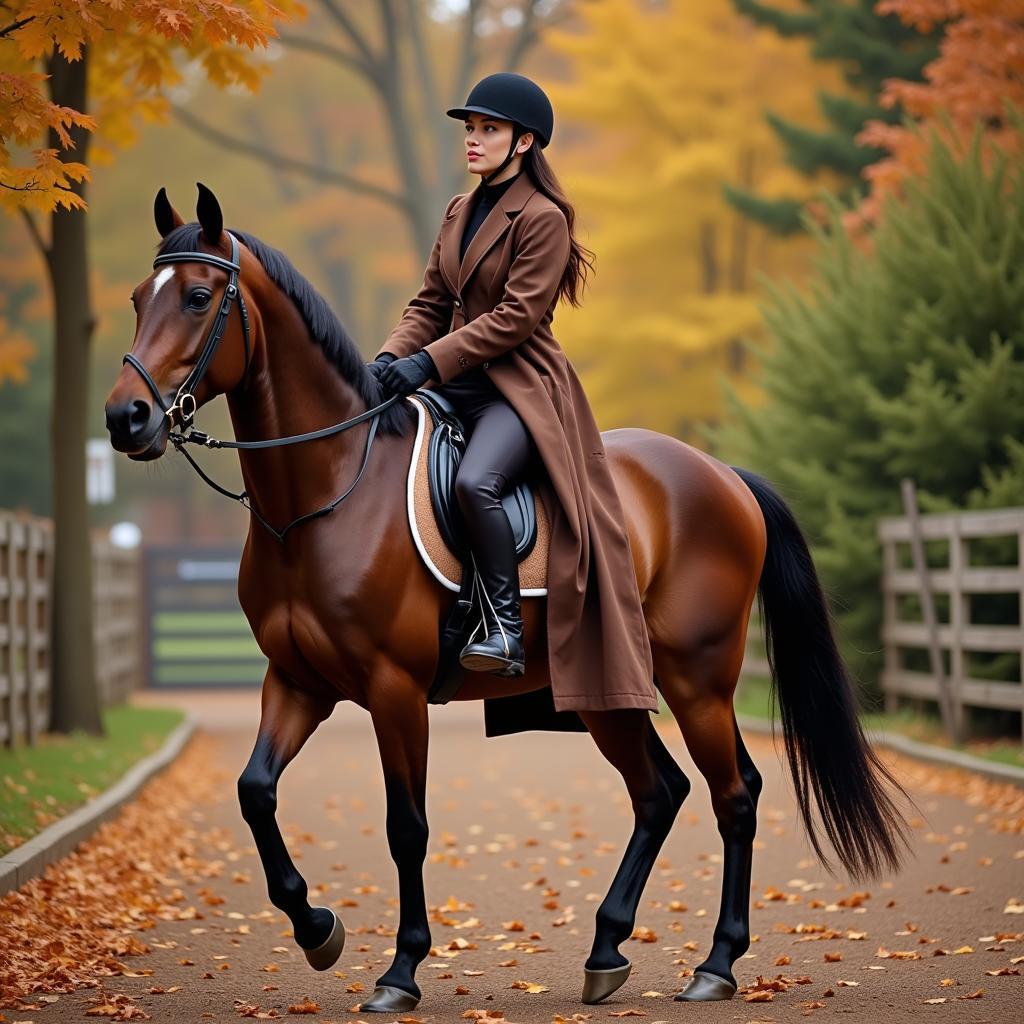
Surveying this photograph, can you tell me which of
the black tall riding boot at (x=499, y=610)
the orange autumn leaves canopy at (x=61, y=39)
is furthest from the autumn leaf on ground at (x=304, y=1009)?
the orange autumn leaves canopy at (x=61, y=39)

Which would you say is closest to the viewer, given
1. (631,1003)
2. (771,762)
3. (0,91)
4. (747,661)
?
(631,1003)

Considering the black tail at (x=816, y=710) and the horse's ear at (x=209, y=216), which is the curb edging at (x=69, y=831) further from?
the black tail at (x=816, y=710)

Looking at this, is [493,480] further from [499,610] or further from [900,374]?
[900,374]

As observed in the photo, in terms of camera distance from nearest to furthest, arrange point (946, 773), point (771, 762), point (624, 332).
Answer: point (946, 773) → point (771, 762) → point (624, 332)

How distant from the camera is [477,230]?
247 inches

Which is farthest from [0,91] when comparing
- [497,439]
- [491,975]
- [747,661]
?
[747,661]

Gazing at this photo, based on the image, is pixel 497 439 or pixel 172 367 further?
pixel 497 439

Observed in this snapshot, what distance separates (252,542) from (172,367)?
0.78m

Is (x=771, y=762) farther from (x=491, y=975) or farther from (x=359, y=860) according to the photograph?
(x=491, y=975)

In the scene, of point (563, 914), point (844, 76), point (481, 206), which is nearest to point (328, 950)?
point (563, 914)

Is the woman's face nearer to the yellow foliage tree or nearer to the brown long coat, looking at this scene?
the brown long coat

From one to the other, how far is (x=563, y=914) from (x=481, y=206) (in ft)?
11.2

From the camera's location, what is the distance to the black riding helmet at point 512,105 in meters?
6.07

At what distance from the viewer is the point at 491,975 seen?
632 centimetres
